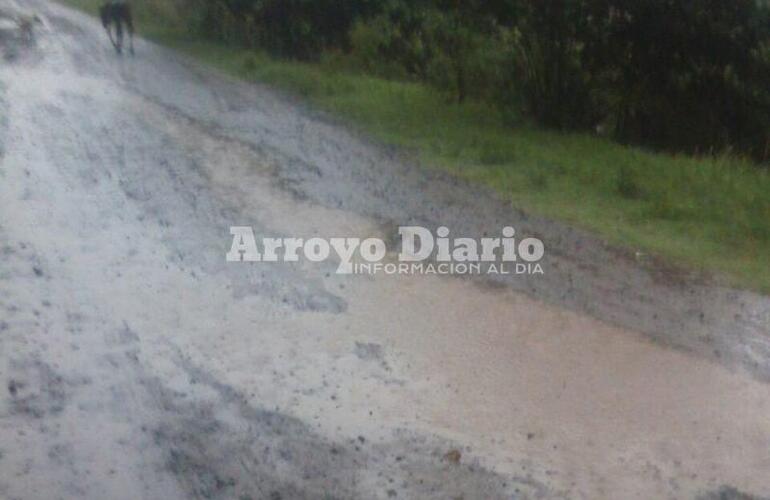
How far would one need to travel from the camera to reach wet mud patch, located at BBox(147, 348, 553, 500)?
5391 millimetres

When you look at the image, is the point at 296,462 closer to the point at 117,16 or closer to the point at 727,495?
the point at 727,495

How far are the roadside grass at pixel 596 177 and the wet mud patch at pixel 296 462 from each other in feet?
13.0

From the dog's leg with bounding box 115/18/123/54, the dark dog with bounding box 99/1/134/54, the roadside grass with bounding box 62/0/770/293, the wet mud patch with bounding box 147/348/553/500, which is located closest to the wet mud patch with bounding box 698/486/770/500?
the wet mud patch with bounding box 147/348/553/500

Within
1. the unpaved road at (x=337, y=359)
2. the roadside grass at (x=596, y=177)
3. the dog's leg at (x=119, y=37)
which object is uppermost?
the unpaved road at (x=337, y=359)

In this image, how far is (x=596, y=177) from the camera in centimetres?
1217

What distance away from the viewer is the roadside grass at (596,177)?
9.83 metres

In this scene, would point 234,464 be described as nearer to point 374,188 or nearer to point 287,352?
point 287,352

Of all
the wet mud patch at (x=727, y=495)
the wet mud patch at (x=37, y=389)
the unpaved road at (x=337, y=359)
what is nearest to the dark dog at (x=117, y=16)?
the unpaved road at (x=337, y=359)

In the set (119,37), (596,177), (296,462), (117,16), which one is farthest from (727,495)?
(117,16)

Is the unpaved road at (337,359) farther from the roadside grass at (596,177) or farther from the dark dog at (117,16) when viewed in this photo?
the dark dog at (117,16)

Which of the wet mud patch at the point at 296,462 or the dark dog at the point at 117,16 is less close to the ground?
the wet mud patch at the point at 296,462

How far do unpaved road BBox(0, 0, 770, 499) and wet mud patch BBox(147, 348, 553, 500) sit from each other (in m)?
0.02

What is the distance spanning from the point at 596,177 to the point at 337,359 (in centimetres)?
588

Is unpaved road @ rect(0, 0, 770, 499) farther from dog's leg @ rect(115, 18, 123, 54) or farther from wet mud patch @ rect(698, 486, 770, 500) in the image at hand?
dog's leg @ rect(115, 18, 123, 54)
